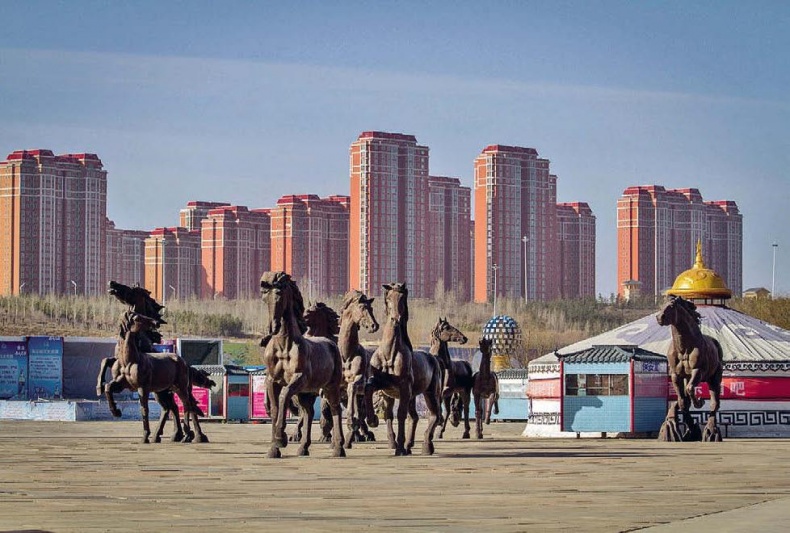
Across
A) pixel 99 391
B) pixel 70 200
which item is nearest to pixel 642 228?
pixel 70 200

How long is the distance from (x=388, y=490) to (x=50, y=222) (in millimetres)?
106835

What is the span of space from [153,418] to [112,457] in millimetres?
31067

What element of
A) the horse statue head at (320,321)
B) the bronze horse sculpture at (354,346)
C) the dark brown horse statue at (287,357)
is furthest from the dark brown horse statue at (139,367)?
the dark brown horse statue at (287,357)

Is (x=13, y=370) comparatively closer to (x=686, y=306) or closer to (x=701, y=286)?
(x=701, y=286)

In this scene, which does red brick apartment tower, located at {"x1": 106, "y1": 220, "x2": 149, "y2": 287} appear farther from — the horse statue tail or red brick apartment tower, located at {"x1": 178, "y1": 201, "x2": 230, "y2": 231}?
the horse statue tail

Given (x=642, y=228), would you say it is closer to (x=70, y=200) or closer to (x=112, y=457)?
(x=70, y=200)

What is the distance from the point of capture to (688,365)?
29922 mm

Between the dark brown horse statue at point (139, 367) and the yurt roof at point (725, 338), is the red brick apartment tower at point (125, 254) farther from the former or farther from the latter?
the dark brown horse statue at point (139, 367)

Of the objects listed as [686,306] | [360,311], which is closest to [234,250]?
[686,306]

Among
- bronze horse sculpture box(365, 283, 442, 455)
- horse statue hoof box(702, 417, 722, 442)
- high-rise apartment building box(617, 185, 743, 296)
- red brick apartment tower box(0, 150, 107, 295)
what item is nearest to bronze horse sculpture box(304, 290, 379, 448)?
bronze horse sculpture box(365, 283, 442, 455)

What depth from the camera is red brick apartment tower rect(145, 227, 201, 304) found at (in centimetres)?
13700

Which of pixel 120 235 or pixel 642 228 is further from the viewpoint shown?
pixel 120 235

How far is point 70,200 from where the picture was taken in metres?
118

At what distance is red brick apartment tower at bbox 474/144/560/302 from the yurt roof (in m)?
77.3
